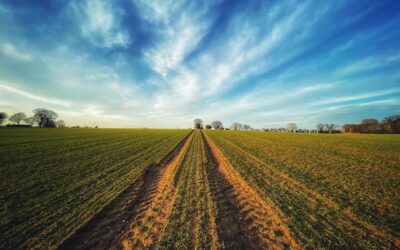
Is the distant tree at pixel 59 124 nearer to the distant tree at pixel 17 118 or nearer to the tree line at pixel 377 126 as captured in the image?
the distant tree at pixel 17 118

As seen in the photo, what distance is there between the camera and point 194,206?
6047 millimetres

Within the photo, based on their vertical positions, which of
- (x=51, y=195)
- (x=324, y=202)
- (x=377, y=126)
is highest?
(x=377, y=126)

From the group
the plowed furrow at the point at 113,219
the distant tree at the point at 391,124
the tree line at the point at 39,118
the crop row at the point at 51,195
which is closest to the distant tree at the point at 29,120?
the tree line at the point at 39,118

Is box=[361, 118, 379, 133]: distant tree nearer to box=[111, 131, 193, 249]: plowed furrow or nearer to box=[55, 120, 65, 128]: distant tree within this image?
box=[111, 131, 193, 249]: plowed furrow

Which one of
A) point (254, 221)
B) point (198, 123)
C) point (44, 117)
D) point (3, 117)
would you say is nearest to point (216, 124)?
point (198, 123)

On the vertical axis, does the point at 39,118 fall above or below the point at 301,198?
above

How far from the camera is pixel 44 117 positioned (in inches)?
3880

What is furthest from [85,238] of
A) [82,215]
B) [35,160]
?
[35,160]

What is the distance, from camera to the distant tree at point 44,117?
97394 mm

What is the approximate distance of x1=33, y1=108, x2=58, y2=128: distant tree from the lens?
97.4 metres

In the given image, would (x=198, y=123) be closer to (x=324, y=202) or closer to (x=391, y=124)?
(x=391, y=124)

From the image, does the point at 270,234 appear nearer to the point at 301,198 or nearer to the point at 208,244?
the point at 208,244

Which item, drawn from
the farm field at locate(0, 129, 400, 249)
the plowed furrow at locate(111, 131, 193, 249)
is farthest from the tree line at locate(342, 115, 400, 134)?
the plowed furrow at locate(111, 131, 193, 249)

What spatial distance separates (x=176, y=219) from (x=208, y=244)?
1514mm
